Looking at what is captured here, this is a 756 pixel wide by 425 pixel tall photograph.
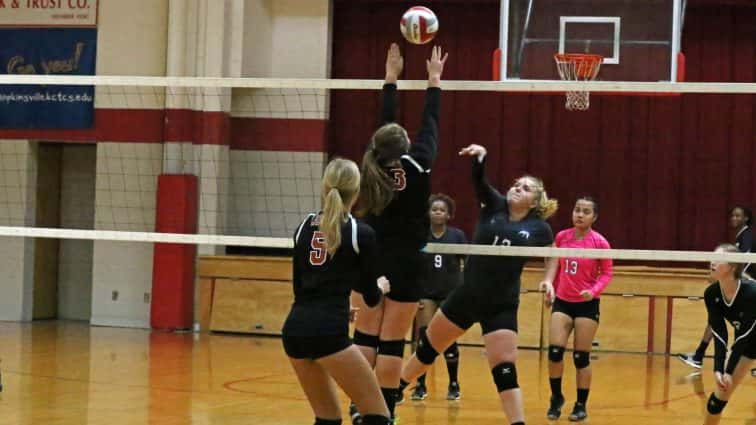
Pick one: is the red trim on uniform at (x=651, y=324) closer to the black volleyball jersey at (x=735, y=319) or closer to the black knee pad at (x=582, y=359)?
the black knee pad at (x=582, y=359)

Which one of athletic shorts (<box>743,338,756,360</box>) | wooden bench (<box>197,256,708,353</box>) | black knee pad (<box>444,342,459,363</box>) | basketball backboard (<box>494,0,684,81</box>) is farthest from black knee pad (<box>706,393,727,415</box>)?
wooden bench (<box>197,256,708,353</box>)

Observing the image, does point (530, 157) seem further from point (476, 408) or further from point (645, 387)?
point (476, 408)

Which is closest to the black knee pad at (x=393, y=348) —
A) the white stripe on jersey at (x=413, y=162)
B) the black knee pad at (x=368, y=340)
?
the black knee pad at (x=368, y=340)

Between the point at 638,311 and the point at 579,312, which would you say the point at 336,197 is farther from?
the point at 638,311

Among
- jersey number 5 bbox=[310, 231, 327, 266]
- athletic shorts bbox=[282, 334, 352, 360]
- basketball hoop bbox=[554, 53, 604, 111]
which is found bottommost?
athletic shorts bbox=[282, 334, 352, 360]

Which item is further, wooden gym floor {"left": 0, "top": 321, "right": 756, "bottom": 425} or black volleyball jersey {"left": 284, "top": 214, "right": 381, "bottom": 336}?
wooden gym floor {"left": 0, "top": 321, "right": 756, "bottom": 425}

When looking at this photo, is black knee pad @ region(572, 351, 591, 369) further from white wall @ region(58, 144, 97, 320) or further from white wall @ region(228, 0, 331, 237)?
white wall @ region(58, 144, 97, 320)

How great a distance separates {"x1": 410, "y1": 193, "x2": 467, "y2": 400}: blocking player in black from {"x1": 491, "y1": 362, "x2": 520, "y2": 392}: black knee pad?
3.49m

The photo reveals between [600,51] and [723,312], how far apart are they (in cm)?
437

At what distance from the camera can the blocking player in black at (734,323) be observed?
816 centimetres

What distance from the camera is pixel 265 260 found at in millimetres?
16891

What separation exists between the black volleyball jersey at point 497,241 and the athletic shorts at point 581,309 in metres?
1.98

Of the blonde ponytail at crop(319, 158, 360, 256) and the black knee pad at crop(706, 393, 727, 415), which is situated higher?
the blonde ponytail at crop(319, 158, 360, 256)

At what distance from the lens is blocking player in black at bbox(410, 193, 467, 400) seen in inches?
431
